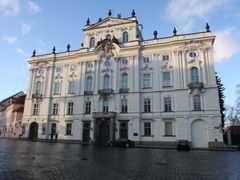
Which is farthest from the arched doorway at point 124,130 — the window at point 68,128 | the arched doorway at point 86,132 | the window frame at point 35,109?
the window frame at point 35,109

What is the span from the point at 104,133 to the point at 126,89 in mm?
9425

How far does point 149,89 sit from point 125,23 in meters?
15.4

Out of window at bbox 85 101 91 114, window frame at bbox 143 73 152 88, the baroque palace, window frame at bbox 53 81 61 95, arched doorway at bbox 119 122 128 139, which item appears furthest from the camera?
window frame at bbox 53 81 61 95

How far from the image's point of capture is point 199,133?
35906 millimetres

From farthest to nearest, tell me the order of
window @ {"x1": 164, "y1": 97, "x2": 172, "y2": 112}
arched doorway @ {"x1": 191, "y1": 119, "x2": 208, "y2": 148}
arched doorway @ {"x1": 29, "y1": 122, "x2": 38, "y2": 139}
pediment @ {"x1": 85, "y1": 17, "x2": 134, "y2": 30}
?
arched doorway @ {"x1": 29, "y1": 122, "x2": 38, "y2": 139} < pediment @ {"x1": 85, "y1": 17, "x2": 134, "y2": 30} < window @ {"x1": 164, "y1": 97, "x2": 172, "y2": 112} < arched doorway @ {"x1": 191, "y1": 119, "x2": 208, "y2": 148}

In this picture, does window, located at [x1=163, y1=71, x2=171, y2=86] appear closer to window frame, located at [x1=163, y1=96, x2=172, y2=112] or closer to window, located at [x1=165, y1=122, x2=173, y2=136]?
window frame, located at [x1=163, y1=96, x2=172, y2=112]

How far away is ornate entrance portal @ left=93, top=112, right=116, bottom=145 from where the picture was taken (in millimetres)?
39975

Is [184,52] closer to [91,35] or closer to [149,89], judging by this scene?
[149,89]

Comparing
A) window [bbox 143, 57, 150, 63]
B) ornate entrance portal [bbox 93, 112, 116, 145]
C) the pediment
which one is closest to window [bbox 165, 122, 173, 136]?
ornate entrance portal [bbox 93, 112, 116, 145]

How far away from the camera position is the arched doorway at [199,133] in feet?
116

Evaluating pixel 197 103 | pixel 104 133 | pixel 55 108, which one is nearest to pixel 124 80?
pixel 104 133

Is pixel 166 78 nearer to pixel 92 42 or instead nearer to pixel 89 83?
pixel 89 83

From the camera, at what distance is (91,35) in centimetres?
4794

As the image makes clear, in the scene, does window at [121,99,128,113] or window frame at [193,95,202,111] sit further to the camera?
window at [121,99,128,113]
